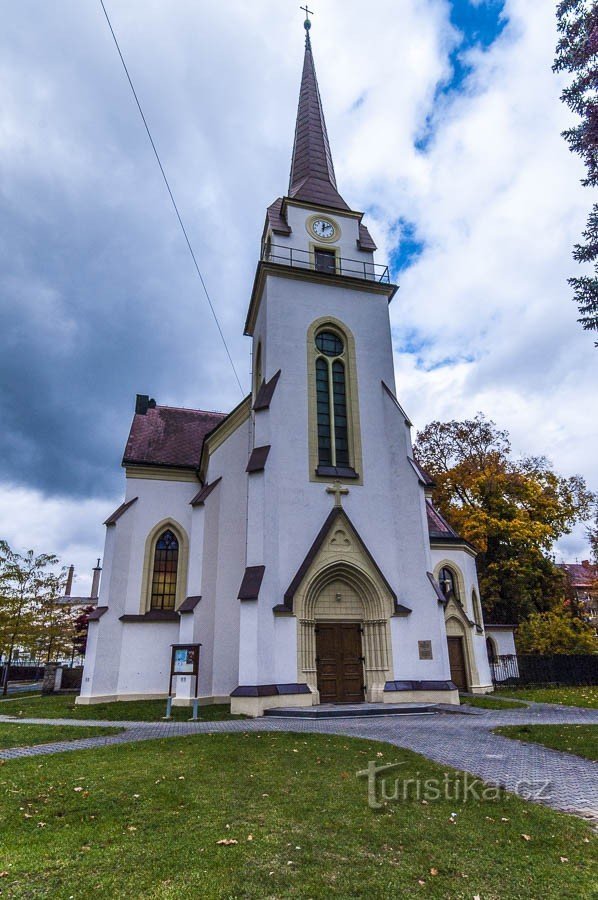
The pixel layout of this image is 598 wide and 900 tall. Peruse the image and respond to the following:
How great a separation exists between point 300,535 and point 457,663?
35.5 ft

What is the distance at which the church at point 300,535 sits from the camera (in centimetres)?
1656

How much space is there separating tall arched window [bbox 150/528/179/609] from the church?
58mm

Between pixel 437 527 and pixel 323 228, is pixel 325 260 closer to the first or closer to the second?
pixel 323 228

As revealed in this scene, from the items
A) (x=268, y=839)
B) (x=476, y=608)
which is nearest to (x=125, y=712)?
(x=268, y=839)

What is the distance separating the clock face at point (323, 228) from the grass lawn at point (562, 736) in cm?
1981

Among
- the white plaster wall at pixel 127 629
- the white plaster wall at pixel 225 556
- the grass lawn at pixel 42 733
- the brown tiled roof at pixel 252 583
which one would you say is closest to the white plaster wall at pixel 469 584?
the white plaster wall at pixel 225 556

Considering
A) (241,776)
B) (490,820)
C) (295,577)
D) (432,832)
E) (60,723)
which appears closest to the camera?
(432,832)

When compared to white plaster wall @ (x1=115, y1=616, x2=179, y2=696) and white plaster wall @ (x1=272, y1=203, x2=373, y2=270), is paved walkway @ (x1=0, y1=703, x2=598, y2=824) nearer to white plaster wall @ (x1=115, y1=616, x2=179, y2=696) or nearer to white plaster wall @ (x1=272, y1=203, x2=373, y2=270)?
white plaster wall @ (x1=115, y1=616, x2=179, y2=696)

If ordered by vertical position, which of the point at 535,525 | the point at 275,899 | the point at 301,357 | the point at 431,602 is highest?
the point at 301,357

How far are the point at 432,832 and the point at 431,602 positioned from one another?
12920 millimetres

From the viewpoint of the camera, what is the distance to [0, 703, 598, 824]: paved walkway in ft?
22.0

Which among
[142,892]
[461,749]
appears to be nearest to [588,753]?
[461,749]

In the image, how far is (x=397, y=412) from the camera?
65.7ft

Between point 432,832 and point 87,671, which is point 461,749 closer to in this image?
point 432,832
